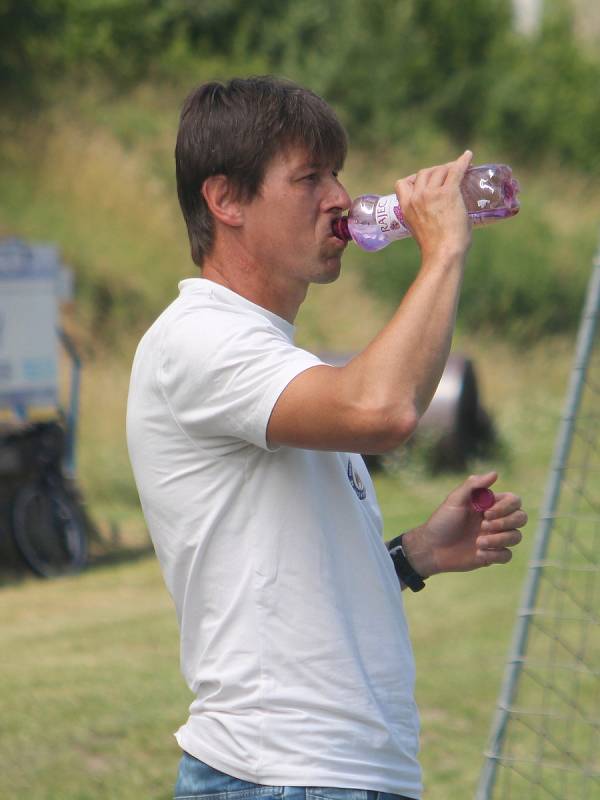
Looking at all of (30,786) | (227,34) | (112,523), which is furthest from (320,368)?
(227,34)

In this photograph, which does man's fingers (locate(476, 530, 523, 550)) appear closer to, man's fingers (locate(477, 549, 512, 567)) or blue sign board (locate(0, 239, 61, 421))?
man's fingers (locate(477, 549, 512, 567))

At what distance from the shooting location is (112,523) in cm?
1045

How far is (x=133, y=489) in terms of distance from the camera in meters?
11.5

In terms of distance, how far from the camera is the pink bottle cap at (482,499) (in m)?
2.24

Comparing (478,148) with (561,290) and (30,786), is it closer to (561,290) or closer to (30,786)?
(561,290)

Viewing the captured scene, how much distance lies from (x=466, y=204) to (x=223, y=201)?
369 millimetres

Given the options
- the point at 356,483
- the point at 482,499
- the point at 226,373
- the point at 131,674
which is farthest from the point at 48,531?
the point at 226,373

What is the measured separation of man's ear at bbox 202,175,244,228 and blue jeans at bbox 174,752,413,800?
799 mm

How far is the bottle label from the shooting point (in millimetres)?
2201

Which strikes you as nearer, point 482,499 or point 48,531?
point 482,499

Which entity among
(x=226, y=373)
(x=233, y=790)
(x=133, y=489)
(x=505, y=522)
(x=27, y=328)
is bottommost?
(x=133, y=489)

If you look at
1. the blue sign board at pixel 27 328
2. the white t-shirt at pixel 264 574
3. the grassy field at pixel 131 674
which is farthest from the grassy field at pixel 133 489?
the white t-shirt at pixel 264 574

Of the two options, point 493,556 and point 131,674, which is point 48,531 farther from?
point 493,556

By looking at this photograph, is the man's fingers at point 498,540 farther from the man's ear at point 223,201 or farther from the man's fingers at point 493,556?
the man's ear at point 223,201
